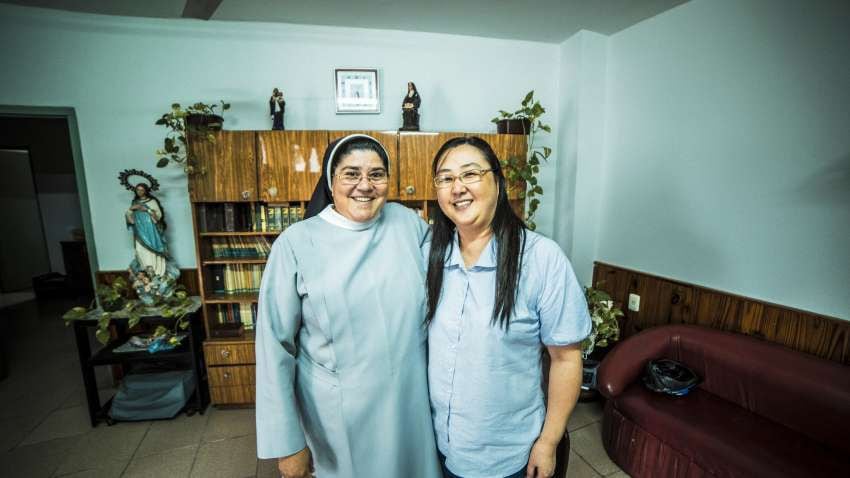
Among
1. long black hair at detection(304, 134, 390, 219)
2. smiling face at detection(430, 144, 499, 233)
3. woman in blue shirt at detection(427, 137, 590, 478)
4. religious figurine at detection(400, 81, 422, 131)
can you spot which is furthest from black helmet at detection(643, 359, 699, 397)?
religious figurine at detection(400, 81, 422, 131)

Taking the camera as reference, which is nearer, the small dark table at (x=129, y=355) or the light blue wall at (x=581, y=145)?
the small dark table at (x=129, y=355)

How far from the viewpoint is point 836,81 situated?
1.61 meters

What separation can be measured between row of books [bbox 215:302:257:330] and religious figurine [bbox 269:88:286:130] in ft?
4.38

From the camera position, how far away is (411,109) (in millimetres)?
2373

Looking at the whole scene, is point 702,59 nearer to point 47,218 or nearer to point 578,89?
point 578,89

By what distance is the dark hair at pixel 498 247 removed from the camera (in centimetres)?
91

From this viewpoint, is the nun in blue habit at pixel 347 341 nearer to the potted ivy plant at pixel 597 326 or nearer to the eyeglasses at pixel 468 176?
the eyeglasses at pixel 468 176

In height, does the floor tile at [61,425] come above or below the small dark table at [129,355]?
below

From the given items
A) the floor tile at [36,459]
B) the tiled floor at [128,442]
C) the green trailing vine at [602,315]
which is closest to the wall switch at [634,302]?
the green trailing vine at [602,315]

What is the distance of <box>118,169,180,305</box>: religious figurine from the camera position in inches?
87.4

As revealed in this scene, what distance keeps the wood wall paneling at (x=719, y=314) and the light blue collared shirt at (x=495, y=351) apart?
68.2 inches

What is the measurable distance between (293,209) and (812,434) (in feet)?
10.2

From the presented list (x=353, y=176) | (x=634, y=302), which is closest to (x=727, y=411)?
(x=634, y=302)

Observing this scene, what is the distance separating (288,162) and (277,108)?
419mm
